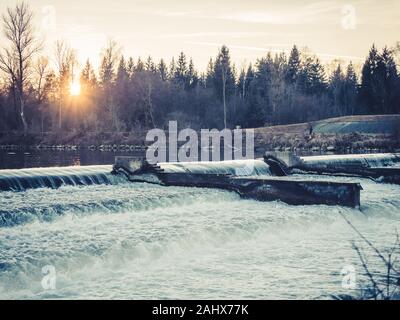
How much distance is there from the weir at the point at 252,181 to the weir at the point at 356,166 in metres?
1.29

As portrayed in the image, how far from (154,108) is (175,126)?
22.0ft

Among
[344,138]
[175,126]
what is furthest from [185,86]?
[344,138]

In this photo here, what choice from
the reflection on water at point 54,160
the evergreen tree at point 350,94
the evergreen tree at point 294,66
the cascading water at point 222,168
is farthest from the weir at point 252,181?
the evergreen tree at point 294,66

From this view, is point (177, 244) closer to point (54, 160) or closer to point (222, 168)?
point (222, 168)

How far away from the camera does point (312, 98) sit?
2657 inches

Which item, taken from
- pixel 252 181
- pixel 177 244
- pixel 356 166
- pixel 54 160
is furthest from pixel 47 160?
pixel 177 244

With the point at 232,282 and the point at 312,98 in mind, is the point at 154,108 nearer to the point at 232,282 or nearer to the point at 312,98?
the point at 312,98

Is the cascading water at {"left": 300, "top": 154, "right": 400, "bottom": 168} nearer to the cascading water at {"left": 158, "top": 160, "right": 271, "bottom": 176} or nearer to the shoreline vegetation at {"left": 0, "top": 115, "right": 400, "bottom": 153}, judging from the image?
the cascading water at {"left": 158, "top": 160, "right": 271, "bottom": 176}

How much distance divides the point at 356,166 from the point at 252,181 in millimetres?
7823

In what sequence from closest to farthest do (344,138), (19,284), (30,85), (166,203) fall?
(19,284) < (166,203) < (344,138) < (30,85)

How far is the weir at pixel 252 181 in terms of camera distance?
13.8 metres

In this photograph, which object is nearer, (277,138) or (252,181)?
(252,181)

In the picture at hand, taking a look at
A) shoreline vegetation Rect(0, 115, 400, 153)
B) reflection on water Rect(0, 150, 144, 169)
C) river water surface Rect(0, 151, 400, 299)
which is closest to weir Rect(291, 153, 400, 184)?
river water surface Rect(0, 151, 400, 299)

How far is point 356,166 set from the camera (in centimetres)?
2139
